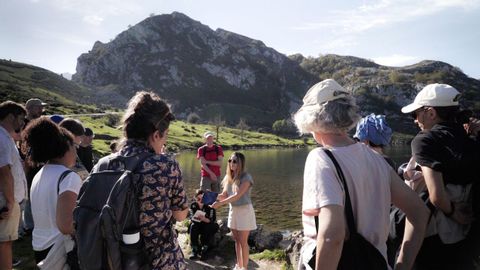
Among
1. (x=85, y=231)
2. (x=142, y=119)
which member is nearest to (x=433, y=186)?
(x=142, y=119)

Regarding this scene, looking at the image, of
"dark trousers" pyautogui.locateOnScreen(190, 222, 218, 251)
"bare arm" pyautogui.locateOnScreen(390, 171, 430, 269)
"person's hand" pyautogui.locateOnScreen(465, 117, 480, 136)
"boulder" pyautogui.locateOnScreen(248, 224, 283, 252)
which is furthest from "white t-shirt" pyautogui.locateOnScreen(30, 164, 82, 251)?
"boulder" pyautogui.locateOnScreen(248, 224, 283, 252)

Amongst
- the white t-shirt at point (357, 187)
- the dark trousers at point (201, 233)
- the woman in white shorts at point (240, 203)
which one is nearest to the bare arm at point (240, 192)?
the woman in white shorts at point (240, 203)

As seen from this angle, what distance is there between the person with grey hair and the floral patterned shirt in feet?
3.70

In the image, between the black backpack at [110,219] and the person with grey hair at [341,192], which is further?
the black backpack at [110,219]

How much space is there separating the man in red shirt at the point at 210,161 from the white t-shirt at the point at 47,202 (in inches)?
321

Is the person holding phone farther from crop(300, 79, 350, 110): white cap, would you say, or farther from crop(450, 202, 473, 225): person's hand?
crop(300, 79, 350, 110): white cap

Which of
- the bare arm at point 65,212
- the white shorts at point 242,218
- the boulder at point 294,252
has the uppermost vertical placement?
the bare arm at point 65,212

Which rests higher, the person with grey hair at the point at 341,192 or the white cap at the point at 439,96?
the white cap at the point at 439,96

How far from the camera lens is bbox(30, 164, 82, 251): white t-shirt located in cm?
366

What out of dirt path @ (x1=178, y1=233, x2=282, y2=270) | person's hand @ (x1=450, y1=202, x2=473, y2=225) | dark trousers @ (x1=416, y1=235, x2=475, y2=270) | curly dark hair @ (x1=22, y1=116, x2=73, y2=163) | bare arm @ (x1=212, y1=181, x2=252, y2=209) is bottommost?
dirt path @ (x1=178, y1=233, x2=282, y2=270)

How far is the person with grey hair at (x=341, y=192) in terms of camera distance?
2229 millimetres

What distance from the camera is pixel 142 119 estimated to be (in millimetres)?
3100

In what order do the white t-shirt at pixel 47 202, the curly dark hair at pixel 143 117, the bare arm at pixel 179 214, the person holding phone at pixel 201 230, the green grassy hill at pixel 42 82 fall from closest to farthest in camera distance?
the curly dark hair at pixel 143 117 → the bare arm at pixel 179 214 → the white t-shirt at pixel 47 202 → the person holding phone at pixel 201 230 → the green grassy hill at pixel 42 82

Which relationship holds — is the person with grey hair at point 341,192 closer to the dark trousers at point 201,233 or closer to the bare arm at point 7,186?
the bare arm at point 7,186
